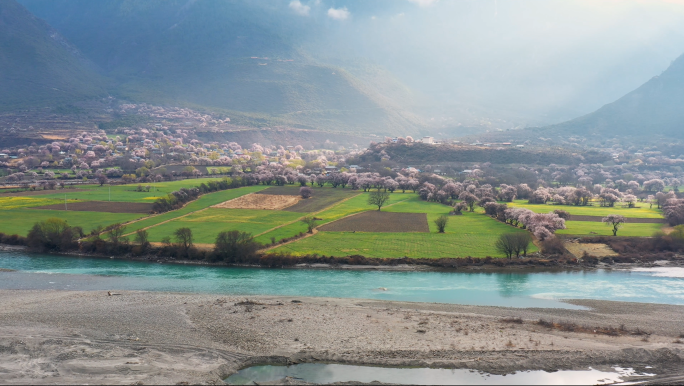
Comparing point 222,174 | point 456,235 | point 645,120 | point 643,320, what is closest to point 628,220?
point 456,235

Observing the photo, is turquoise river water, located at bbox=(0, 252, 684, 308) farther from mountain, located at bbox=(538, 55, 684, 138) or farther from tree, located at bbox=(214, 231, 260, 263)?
mountain, located at bbox=(538, 55, 684, 138)

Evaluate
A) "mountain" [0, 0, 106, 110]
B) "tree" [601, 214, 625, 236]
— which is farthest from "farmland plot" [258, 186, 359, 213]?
"mountain" [0, 0, 106, 110]

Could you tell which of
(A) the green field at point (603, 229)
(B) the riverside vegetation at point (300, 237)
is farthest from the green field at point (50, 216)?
(A) the green field at point (603, 229)

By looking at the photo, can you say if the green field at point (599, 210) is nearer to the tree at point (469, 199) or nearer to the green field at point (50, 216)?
the tree at point (469, 199)

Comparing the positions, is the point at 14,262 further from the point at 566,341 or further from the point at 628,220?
the point at 628,220

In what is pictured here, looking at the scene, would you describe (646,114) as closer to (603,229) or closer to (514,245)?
(603,229)
